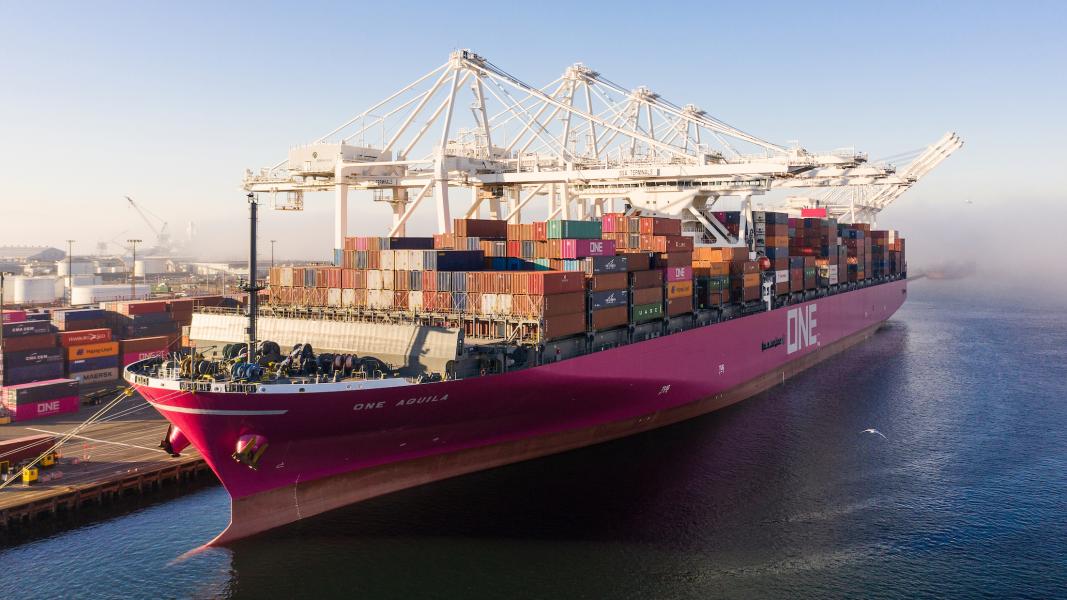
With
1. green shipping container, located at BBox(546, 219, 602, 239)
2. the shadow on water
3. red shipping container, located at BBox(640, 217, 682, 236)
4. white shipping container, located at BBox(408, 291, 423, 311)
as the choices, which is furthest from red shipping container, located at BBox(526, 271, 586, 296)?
red shipping container, located at BBox(640, 217, 682, 236)

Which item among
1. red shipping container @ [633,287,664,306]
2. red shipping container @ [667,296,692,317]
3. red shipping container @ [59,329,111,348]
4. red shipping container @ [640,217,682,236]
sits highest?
red shipping container @ [640,217,682,236]

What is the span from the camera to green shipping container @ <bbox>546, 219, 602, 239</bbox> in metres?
33.1

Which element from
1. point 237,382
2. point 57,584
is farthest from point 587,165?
point 57,584

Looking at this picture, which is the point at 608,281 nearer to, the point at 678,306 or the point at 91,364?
the point at 678,306

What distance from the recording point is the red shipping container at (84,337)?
146 ft

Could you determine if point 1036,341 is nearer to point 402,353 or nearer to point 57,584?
point 402,353

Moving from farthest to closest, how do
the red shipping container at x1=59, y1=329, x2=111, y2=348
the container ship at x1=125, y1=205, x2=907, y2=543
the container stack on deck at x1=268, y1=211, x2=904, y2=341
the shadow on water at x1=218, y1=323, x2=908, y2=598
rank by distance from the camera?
the red shipping container at x1=59, y1=329, x2=111, y2=348
the container stack on deck at x1=268, y1=211, x2=904, y2=341
the container ship at x1=125, y1=205, x2=907, y2=543
the shadow on water at x1=218, y1=323, x2=908, y2=598

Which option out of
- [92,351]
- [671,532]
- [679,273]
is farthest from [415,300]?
[92,351]

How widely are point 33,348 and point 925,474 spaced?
47.9 meters

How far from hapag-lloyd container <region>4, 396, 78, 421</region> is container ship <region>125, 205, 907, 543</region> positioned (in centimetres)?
1187

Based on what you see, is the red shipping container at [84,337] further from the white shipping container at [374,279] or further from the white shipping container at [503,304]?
the white shipping container at [503,304]

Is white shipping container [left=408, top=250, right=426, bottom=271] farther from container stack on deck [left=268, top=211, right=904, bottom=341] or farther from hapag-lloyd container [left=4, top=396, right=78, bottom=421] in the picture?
hapag-lloyd container [left=4, top=396, right=78, bottom=421]

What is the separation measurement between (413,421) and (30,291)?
317 feet

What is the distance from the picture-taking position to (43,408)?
37.5 metres
